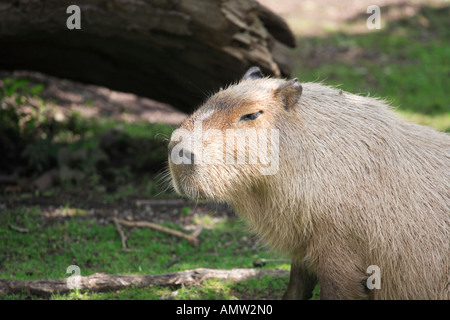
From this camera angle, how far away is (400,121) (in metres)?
3.58

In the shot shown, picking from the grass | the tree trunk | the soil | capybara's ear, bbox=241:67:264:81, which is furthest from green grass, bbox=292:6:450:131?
capybara's ear, bbox=241:67:264:81

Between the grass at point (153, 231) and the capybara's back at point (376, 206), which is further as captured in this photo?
the grass at point (153, 231)

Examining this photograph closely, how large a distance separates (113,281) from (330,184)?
1667 millimetres

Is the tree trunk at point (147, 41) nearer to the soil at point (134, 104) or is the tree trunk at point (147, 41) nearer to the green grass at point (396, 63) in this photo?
the soil at point (134, 104)

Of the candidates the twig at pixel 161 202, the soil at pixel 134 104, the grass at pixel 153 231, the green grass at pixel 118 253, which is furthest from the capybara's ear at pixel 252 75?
the twig at pixel 161 202

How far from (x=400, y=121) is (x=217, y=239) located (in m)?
2.31

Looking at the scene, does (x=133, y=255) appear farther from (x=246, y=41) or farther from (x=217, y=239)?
(x=246, y=41)

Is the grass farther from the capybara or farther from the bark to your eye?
the capybara

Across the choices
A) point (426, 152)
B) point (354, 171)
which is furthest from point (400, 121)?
point (354, 171)

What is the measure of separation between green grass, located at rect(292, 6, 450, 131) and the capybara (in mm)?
4317

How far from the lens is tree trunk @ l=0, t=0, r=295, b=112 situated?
5.02 metres

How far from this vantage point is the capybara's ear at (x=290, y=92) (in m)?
3.35

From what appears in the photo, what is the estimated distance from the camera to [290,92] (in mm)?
3379

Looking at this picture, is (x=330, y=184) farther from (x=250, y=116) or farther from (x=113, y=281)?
(x=113, y=281)
